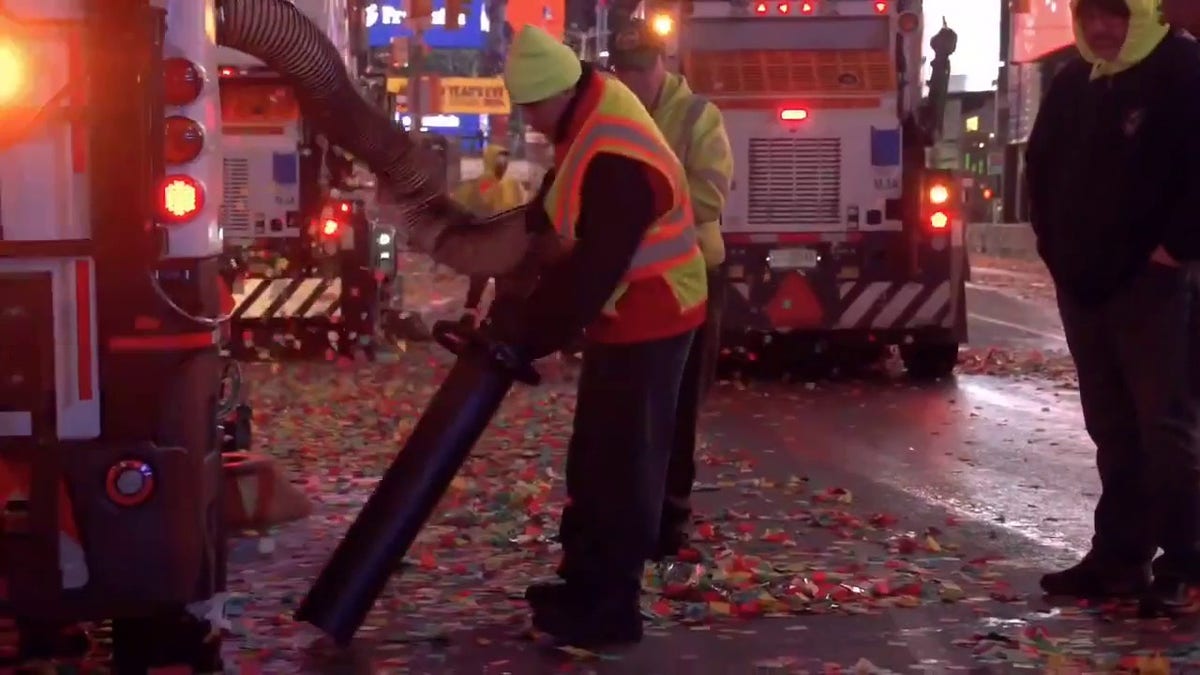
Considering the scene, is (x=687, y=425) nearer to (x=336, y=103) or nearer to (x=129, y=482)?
(x=336, y=103)

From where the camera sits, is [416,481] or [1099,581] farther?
[1099,581]

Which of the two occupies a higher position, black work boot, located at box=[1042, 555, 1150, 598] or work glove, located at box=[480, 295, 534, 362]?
work glove, located at box=[480, 295, 534, 362]

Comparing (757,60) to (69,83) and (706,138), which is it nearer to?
(706,138)

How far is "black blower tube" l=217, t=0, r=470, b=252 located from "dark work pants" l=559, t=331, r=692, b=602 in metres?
1.28

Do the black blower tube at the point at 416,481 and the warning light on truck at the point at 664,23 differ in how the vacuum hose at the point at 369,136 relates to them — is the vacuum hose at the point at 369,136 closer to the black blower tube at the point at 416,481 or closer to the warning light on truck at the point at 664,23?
the black blower tube at the point at 416,481

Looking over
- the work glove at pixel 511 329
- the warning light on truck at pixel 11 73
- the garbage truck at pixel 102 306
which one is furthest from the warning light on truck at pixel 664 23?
the warning light on truck at pixel 11 73

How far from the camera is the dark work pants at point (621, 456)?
5738 millimetres

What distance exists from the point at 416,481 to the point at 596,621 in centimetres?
71

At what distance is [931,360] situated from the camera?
1459 centimetres

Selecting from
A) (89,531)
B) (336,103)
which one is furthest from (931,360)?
(89,531)

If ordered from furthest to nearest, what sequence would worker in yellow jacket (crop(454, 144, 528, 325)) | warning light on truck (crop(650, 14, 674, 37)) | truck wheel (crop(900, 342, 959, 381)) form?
1. worker in yellow jacket (crop(454, 144, 528, 325))
2. truck wheel (crop(900, 342, 959, 381))
3. warning light on truck (crop(650, 14, 674, 37))

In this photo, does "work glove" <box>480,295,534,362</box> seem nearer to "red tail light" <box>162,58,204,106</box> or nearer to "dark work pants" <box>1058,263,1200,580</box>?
"red tail light" <box>162,58,204,106</box>

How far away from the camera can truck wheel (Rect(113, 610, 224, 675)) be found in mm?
5059

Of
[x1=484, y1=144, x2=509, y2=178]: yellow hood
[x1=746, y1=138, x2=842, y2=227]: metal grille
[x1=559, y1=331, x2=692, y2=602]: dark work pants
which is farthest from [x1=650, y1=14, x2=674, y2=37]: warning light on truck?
[x1=559, y1=331, x2=692, y2=602]: dark work pants
